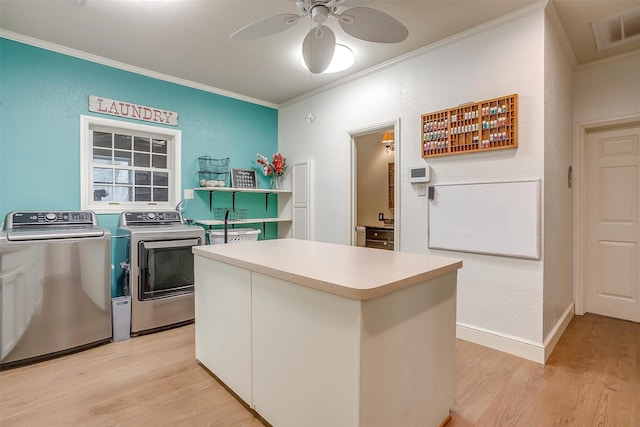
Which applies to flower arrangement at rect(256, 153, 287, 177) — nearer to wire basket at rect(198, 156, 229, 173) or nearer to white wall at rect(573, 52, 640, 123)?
wire basket at rect(198, 156, 229, 173)

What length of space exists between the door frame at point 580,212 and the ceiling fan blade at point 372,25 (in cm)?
253

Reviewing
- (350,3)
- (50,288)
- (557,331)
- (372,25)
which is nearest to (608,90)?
(557,331)

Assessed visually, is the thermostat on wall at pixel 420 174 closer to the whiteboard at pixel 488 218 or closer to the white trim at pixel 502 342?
the whiteboard at pixel 488 218

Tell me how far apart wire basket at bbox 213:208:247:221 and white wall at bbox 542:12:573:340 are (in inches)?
132

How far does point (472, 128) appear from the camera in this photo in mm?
2658

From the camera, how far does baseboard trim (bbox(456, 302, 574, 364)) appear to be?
238 cm

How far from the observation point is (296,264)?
5.17ft

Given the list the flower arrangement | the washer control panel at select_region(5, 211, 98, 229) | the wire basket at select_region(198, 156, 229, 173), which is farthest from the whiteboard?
the washer control panel at select_region(5, 211, 98, 229)

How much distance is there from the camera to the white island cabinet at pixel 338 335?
1.21 meters

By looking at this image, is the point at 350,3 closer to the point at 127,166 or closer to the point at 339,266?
the point at 339,266

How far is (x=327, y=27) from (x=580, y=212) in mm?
3224

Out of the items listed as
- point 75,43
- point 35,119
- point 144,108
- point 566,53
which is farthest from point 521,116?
point 35,119

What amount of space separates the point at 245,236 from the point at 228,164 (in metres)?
0.99

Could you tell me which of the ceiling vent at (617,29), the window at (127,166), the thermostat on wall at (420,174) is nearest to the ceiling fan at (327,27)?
the thermostat on wall at (420,174)
